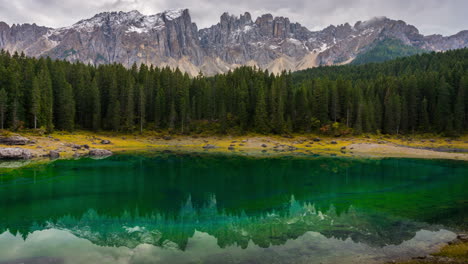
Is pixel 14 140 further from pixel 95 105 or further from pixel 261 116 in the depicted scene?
pixel 261 116

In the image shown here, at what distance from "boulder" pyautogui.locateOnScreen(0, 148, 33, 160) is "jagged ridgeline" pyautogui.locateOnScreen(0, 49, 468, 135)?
36.1 m

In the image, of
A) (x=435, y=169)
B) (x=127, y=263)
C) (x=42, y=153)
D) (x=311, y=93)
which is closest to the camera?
(x=127, y=263)

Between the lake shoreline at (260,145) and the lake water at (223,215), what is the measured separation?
90.0 feet

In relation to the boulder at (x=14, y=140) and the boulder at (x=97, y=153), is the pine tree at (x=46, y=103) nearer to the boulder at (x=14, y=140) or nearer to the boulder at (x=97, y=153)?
the boulder at (x=14, y=140)

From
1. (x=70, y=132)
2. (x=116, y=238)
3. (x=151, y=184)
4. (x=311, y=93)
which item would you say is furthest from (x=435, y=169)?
(x=70, y=132)

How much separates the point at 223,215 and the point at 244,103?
88.9 metres

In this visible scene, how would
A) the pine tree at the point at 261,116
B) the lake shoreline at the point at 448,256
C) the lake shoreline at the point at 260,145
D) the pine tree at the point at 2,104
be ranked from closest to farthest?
the lake shoreline at the point at 448,256 → the lake shoreline at the point at 260,145 → the pine tree at the point at 2,104 → the pine tree at the point at 261,116

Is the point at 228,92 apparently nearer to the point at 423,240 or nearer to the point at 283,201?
the point at 283,201

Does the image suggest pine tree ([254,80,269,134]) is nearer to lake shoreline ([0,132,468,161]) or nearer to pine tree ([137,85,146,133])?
lake shoreline ([0,132,468,161])

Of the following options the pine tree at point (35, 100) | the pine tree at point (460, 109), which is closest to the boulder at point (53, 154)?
the pine tree at point (35, 100)

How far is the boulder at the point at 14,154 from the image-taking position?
58.2 metres

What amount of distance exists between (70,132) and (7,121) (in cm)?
1691

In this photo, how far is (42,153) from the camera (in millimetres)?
63969

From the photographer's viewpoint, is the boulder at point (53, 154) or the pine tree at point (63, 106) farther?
the pine tree at point (63, 106)
